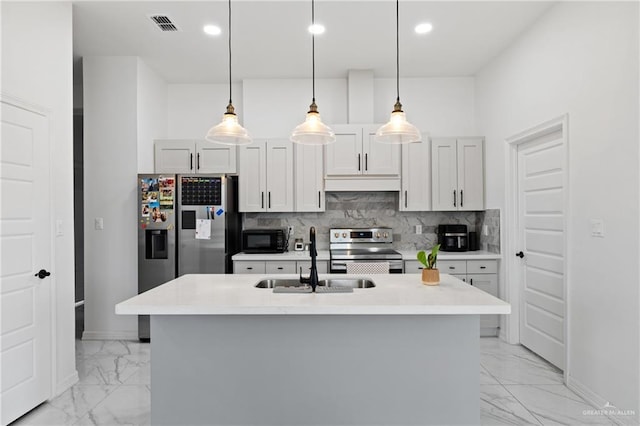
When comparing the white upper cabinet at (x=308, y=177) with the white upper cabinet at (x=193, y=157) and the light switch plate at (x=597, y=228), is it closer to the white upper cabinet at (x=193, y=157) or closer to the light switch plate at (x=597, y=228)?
the white upper cabinet at (x=193, y=157)

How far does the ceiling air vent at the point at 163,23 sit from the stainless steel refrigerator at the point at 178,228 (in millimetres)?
1398

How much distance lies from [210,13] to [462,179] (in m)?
3.13

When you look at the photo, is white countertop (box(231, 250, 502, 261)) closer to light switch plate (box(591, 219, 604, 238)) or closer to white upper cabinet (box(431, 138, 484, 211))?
white upper cabinet (box(431, 138, 484, 211))

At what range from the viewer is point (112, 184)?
4.04 m

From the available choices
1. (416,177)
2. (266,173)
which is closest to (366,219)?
(416,177)

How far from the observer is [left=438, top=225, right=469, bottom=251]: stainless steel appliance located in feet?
14.1

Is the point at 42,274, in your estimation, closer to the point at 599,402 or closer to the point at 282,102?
the point at 282,102

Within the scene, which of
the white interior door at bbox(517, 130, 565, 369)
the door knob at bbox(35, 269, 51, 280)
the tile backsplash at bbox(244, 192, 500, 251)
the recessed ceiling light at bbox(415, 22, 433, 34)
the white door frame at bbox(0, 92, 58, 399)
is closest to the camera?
the door knob at bbox(35, 269, 51, 280)

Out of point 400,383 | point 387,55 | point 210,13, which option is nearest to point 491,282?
point 400,383

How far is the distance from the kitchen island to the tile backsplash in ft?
8.62

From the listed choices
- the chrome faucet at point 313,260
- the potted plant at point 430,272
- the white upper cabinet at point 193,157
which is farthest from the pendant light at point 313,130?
the white upper cabinet at point 193,157

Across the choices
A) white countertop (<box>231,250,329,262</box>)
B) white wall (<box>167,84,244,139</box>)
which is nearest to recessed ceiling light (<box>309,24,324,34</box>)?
white wall (<box>167,84,244,139</box>)

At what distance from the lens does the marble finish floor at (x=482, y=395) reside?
8.14ft

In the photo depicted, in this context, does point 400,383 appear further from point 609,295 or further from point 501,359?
point 501,359
